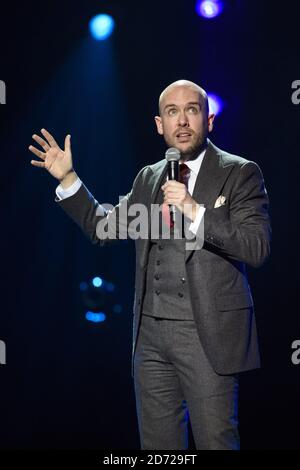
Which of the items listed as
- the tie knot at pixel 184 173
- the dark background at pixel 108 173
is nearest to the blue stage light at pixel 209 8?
the dark background at pixel 108 173

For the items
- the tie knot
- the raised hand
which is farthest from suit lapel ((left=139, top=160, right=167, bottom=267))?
the raised hand

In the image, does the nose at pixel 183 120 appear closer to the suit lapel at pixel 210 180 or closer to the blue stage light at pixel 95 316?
the suit lapel at pixel 210 180

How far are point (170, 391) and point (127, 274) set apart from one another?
182 cm

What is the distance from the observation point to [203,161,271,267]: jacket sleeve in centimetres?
213

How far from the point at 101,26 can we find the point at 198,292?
2.33m

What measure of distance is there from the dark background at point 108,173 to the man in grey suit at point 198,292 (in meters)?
1.43

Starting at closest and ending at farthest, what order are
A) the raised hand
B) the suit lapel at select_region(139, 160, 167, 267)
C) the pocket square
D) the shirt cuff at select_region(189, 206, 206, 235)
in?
the shirt cuff at select_region(189, 206, 206, 235) → the pocket square → the suit lapel at select_region(139, 160, 167, 267) → the raised hand

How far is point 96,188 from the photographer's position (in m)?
4.04

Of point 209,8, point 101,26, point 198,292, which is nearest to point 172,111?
point 198,292

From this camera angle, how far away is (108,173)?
403 centimetres

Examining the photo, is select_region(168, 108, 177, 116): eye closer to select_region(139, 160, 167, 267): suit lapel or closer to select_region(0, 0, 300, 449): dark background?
select_region(139, 160, 167, 267): suit lapel

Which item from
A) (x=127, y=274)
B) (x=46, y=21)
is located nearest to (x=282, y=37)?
(x=46, y=21)

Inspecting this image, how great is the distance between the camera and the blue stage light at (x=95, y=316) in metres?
4.03

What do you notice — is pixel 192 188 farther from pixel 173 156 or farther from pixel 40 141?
pixel 40 141
